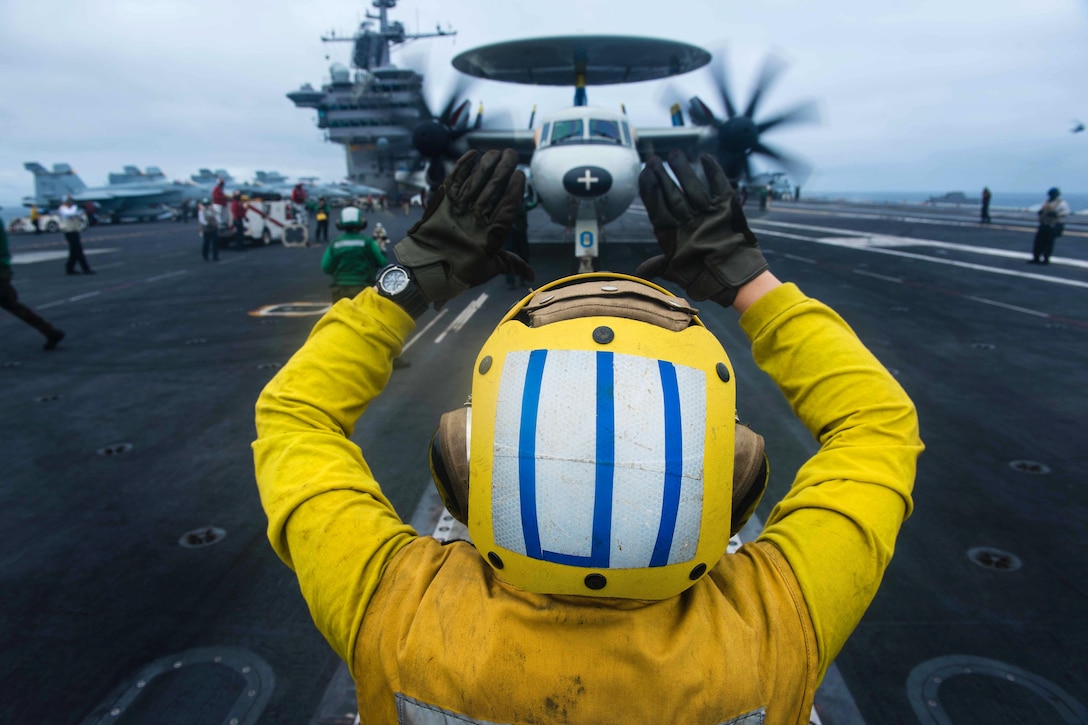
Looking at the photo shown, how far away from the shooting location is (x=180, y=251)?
23.9 metres

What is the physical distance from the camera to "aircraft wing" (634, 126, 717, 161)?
18.1 metres

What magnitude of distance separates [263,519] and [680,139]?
1736cm

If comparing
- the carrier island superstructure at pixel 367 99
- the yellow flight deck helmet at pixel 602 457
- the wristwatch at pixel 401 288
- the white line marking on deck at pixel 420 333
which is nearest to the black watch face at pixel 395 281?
the wristwatch at pixel 401 288

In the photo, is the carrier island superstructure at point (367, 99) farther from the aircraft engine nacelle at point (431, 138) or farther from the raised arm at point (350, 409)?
the raised arm at point (350, 409)

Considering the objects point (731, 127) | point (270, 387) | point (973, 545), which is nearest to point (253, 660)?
point (270, 387)

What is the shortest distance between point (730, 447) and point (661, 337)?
0.25 metres

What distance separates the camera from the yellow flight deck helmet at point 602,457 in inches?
42.5

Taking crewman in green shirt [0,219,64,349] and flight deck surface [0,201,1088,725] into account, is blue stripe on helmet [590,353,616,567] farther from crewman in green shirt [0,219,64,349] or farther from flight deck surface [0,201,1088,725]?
crewman in green shirt [0,219,64,349]

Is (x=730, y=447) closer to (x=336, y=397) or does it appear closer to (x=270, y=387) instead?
(x=336, y=397)

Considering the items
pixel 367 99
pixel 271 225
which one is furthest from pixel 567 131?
pixel 367 99

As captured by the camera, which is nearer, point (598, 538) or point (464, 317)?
point (598, 538)

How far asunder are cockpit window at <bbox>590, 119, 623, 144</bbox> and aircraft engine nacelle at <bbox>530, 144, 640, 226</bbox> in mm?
489

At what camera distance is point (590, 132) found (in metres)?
12.5

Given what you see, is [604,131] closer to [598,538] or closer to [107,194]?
[598,538]
